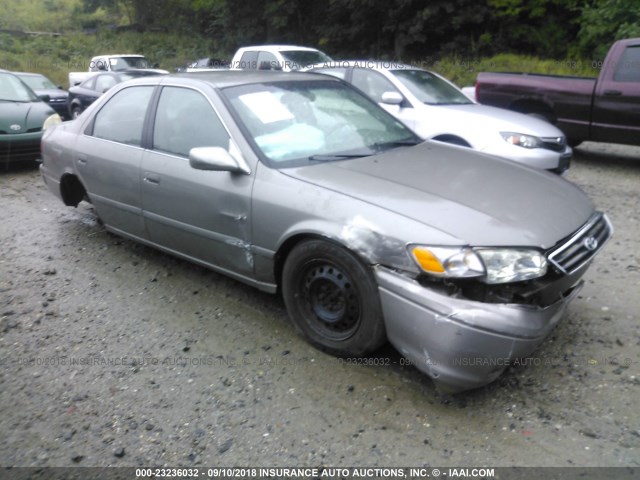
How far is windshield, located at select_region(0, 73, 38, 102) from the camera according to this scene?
9117 millimetres

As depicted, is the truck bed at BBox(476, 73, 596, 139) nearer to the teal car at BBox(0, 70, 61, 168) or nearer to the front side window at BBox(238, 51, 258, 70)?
the front side window at BBox(238, 51, 258, 70)

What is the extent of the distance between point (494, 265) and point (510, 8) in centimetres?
1869

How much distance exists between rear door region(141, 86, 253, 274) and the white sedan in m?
2.79

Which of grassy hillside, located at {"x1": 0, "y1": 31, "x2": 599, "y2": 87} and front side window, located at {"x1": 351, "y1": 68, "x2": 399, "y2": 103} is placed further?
grassy hillside, located at {"x1": 0, "y1": 31, "x2": 599, "y2": 87}

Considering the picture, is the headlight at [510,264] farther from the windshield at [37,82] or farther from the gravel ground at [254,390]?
the windshield at [37,82]

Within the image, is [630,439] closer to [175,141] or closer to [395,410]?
[395,410]

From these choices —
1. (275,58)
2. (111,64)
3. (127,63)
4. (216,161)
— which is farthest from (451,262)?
(127,63)

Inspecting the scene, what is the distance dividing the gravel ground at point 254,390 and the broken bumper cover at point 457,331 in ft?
0.90

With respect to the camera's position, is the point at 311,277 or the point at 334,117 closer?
the point at 311,277

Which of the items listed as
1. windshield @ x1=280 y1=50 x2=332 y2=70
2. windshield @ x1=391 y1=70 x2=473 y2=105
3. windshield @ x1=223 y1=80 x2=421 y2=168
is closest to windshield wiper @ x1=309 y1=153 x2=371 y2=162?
windshield @ x1=223 y1=80 x2=421 y2=168

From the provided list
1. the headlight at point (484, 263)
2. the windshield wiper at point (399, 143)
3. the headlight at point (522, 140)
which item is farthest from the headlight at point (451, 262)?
the headlight at point (522, 140)

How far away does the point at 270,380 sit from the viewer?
3219mm

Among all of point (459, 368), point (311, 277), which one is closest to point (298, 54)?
point (311, 277)

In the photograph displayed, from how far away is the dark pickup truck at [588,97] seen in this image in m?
7.93
